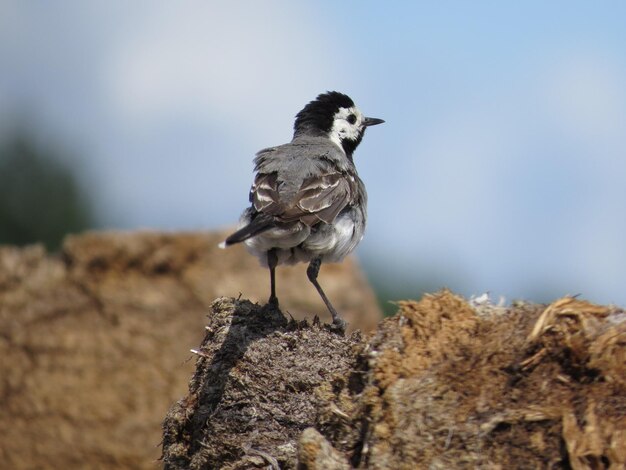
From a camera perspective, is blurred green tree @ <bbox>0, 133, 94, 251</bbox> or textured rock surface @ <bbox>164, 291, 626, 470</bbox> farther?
blurred green tree @ <bbox>0, 133, 94, 251</bbox>

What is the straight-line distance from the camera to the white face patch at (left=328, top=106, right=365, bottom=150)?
454 inches

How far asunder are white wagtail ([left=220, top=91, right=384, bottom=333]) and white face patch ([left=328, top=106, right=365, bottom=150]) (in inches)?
36.1

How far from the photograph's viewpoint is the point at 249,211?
9234 mm

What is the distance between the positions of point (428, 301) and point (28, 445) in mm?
8313

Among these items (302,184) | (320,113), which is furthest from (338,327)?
(320,113)

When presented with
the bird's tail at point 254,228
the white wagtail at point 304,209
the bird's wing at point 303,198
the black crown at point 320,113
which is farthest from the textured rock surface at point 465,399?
the black crown at point 320,113

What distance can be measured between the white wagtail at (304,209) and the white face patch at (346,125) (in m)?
0.92

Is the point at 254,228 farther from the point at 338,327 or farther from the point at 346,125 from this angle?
the point at 346,125

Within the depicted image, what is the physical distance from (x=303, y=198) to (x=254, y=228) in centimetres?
65

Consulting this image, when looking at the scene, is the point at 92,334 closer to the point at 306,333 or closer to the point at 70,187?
the point at 306,333

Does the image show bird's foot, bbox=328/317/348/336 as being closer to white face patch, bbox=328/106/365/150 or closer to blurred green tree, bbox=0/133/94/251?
white face patch, bbox=328/106/365/150

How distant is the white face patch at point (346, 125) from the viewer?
11.5m

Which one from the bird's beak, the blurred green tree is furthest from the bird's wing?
the blurred green tree

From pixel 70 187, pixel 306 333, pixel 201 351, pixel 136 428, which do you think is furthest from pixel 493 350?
pixel 70 187
